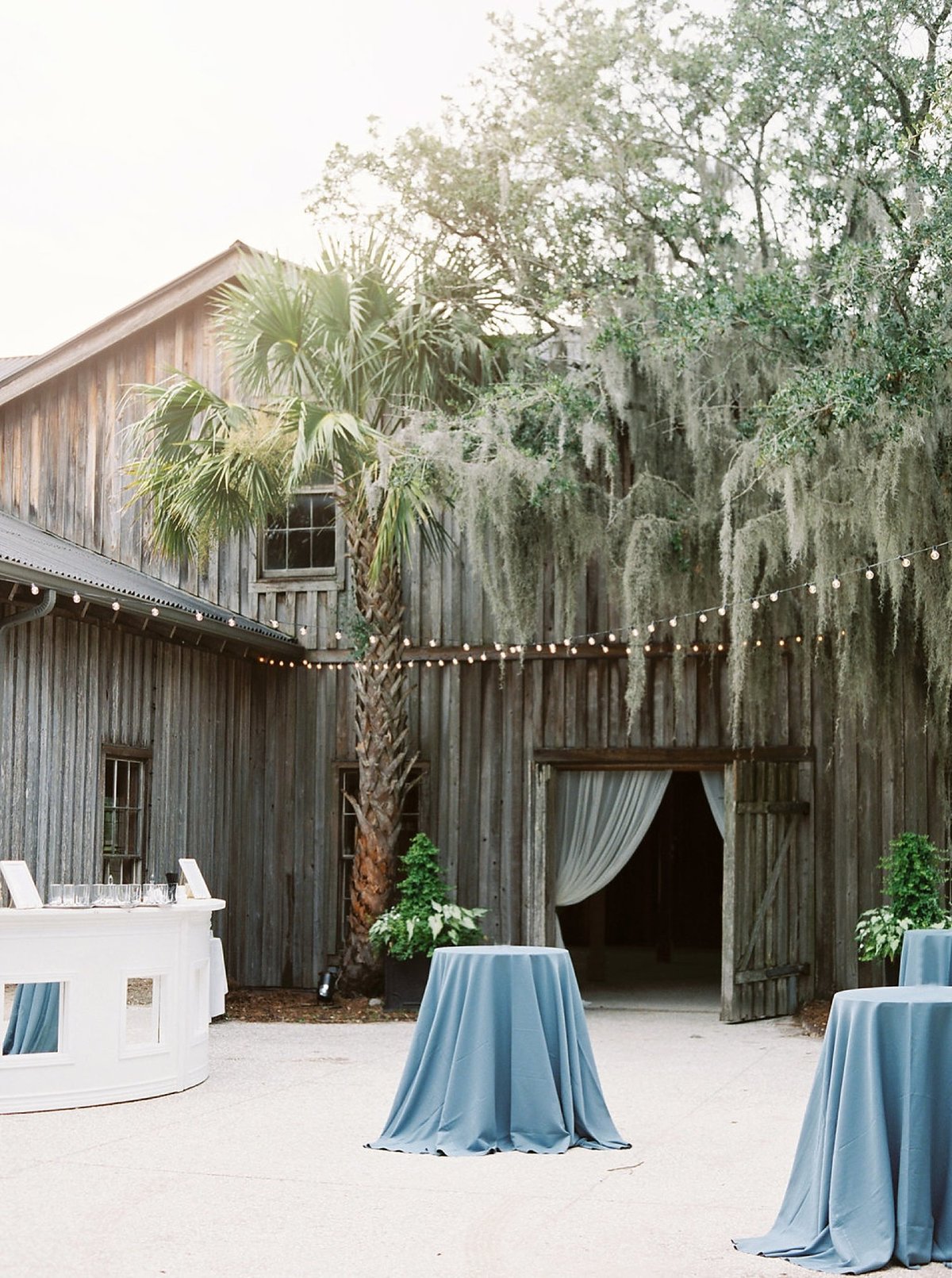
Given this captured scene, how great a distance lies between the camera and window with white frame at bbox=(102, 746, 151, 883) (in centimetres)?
1010

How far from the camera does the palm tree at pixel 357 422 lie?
10289mm

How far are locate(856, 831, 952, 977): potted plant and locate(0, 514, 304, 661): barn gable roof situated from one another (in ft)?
16.0

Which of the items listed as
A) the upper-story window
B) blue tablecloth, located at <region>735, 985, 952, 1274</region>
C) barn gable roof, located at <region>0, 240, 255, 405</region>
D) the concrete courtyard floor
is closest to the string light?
the upper-story window

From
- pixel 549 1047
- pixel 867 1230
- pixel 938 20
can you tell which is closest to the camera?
pixel 867 1230

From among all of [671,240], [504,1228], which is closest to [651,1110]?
[504,1228]

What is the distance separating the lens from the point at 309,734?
1197cm

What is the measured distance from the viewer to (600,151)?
1021 cm

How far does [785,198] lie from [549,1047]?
21.4 ft

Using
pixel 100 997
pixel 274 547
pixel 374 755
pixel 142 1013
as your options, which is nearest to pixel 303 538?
pixel 274 547

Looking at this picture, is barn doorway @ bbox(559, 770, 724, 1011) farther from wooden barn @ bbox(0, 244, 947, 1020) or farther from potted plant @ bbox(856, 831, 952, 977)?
potted plant @ bbox(856, 831, 952, 977)

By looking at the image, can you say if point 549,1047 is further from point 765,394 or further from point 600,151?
point 600,151

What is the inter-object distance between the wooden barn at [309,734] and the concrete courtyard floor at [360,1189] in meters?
2.84

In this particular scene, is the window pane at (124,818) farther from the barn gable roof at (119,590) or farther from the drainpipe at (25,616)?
the drainpipe at (25,616)

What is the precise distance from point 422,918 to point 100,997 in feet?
12.7
